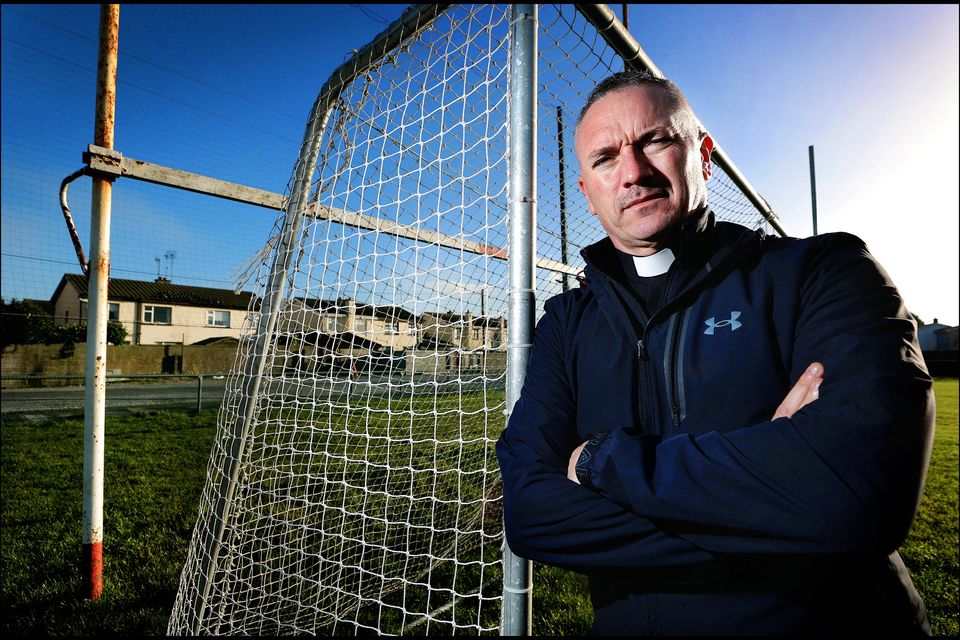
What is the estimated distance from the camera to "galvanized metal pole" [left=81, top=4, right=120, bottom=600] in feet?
8.61

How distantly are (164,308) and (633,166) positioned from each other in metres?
36.6

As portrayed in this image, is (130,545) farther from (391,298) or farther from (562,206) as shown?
(562,206)

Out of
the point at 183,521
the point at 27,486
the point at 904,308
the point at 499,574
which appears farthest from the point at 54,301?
the point at 904,308

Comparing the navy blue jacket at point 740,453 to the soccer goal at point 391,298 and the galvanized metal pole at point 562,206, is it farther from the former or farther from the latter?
the galvanized metal pole at point 562,206

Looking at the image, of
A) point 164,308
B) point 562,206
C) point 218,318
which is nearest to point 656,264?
point 562,206

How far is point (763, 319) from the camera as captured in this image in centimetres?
111

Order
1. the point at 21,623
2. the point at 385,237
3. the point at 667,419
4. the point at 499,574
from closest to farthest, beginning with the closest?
the point at 667,419, the point at 385,237, the point at 21,623, the point at 499,574

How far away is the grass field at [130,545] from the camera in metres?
2.64

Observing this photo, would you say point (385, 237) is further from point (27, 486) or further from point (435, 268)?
point (27, 486)

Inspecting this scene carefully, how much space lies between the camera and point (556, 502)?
3.64 ft

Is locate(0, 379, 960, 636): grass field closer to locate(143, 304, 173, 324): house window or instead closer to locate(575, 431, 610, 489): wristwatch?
locate(575, 431, 610, 489): wristwatch

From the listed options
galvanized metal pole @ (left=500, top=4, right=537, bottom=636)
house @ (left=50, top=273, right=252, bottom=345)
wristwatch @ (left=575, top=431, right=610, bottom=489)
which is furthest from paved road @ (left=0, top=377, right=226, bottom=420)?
house @ (left=50, top=273, right=252, bottom=345)

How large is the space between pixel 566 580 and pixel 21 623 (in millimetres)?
3269

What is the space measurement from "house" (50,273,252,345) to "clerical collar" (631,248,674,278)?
99.4 feet
